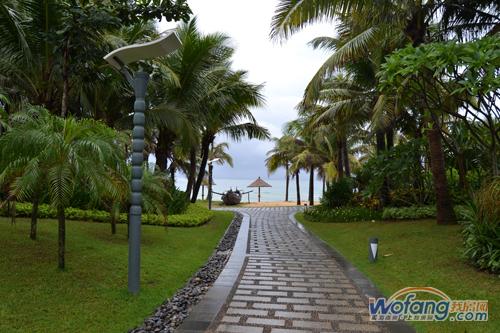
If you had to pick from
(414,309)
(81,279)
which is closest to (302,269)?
(414,309)

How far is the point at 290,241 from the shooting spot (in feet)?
35.4

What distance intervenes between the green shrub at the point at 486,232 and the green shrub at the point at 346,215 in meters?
7.43

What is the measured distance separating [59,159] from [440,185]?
906 cm

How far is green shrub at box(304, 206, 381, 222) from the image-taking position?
14.2 meters

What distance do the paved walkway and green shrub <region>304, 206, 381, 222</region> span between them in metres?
5.90

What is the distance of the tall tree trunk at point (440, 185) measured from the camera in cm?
1030

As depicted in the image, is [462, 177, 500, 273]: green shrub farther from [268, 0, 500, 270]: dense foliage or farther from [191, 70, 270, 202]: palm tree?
[191, 70, 270, 202]: palm tree

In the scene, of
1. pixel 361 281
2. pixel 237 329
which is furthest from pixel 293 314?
pixel 361 281

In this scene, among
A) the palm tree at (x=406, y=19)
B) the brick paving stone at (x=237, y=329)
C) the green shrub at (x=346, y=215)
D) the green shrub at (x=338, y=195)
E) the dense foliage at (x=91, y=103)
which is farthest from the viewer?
the green shrub at (x=338, y=195)

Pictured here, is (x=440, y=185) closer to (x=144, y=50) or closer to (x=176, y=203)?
(x=176, y=203)

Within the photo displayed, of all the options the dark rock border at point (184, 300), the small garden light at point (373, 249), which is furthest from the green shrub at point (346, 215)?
the dark rock border at point (184, 300)

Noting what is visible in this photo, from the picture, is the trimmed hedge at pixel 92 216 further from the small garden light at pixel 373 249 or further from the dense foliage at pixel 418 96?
the dense foliage at pixel 418 96

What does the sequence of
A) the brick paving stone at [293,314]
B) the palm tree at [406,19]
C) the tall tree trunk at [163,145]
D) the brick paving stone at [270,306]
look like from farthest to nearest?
1. the tall tree trunk at [163,145]
2. the palm tree at [406,19]
3. the brick paving stone at [270,306]
4. the brick paving stone at [293,314]

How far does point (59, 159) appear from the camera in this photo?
530 cm
